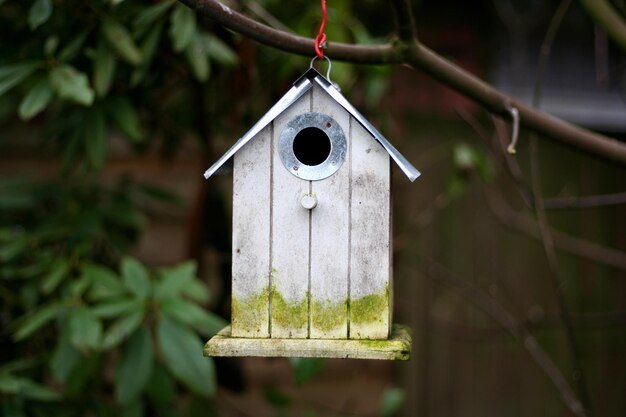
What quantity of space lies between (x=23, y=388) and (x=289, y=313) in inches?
31.3

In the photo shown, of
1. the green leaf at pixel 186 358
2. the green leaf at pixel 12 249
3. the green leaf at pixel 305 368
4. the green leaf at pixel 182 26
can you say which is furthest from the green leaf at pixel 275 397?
the green leaf at pixel 182 26

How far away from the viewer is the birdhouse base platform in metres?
1.31

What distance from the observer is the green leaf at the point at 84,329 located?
1865mm

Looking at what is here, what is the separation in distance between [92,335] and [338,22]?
105 centimetres

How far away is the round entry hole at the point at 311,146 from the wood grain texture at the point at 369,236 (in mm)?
170

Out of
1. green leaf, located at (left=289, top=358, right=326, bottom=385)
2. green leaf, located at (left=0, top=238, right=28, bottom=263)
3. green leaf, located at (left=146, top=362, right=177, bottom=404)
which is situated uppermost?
green leaf, located at (left=0, top=238, right=28, bottom=263)

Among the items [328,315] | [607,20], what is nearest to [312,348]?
[328,315]

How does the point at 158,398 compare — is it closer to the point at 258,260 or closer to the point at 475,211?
the point at 258,260

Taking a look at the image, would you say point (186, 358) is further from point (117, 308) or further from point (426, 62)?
point (426, 62)

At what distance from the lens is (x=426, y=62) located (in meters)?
Result: 1.57

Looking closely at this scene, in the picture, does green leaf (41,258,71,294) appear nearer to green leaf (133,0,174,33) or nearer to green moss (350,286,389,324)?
green leaf (133,0,174,33)

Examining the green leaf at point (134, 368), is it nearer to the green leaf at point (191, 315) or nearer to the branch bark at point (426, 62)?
the green leaf at point (191, 315)

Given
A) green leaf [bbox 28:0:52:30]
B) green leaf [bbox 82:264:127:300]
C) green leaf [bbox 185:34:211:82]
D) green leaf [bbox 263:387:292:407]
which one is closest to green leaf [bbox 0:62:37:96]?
green leaf [bbox 28:0:52:30]

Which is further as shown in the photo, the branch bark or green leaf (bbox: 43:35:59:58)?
green leaf (bbox: 43:35:59:58)
